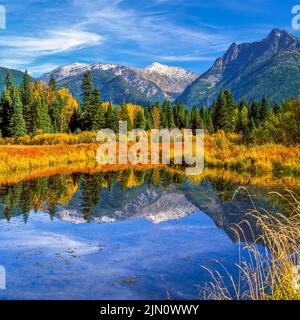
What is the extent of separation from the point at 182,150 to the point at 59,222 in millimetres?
26192

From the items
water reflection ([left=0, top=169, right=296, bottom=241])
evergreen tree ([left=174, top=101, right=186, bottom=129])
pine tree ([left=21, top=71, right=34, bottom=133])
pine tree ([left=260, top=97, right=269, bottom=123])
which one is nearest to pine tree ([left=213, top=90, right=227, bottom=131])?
pine tree ([left=260, top=97, right=269, bottom=123])

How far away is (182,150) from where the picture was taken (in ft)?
131

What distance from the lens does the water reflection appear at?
1548 cm

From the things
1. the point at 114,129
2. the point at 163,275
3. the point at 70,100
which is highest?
the point at 70,100

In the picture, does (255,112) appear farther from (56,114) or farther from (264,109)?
(56,114)

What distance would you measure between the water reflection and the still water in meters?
0.04

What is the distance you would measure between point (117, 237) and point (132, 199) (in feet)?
21.8

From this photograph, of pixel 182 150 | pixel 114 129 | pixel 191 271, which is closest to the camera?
pixel 191 271

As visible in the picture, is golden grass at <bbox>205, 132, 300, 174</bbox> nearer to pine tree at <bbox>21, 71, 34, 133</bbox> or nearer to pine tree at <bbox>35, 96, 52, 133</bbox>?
pine tree at <bbox>35, 96, 52, 133</bbox>

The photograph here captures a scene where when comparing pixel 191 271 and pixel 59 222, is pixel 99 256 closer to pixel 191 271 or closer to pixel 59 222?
pixel 191 271

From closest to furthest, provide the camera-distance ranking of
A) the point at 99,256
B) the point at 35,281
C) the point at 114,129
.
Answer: the point at 35,281 < the point at 99,256 < the point at 114,129

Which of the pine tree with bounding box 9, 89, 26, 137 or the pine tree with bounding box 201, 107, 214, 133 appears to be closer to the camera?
the pine tree with bounding box 9, 89, 26, 137

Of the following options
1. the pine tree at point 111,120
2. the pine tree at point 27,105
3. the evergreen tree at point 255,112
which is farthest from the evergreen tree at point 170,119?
the pine tree at point 27,105

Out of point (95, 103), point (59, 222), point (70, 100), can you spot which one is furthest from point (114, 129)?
point (59, 222)
